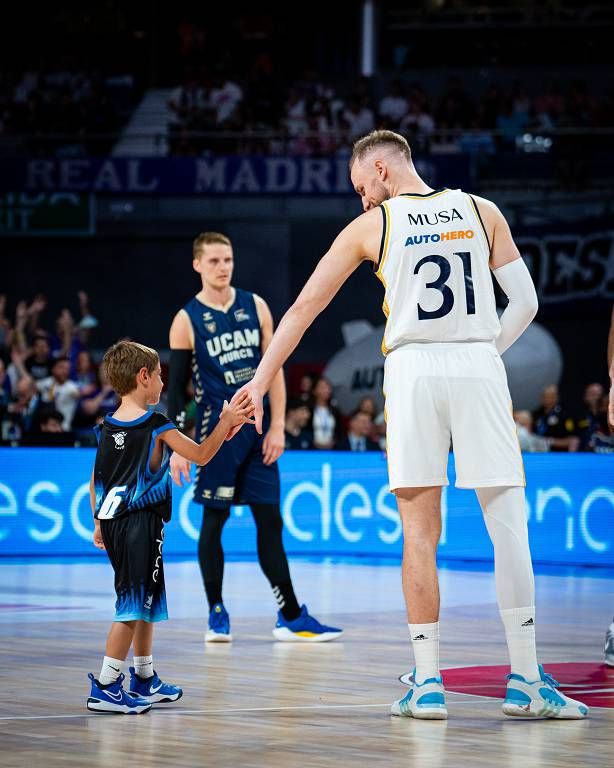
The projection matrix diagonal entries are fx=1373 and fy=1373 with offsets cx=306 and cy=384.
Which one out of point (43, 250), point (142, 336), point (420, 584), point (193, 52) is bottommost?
point (420, 584)

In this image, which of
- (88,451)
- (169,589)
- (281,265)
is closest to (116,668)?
(169,589)

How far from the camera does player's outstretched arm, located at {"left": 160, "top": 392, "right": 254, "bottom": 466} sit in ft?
17.4

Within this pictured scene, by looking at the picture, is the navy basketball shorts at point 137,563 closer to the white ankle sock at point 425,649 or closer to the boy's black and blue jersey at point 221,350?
the white ankle sock at point 425,649

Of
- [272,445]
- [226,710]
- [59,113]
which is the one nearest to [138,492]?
[226,710]

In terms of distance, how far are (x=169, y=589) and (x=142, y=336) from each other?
13.7 metres

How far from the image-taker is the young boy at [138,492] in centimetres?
542

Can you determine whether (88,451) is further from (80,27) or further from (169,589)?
(80,27)

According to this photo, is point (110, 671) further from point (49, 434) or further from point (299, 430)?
point (299, 430)

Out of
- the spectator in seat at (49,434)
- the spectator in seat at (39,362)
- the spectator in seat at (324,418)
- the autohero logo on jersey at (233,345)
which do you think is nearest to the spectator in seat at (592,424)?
the spectator in seat at (324,418)

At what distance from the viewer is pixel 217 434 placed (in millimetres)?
5348

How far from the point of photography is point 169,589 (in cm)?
1008

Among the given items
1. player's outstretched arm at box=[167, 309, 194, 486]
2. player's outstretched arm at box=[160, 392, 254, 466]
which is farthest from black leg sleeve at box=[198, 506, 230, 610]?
player's outstretched arm at box=[160, 392, 254, 466]

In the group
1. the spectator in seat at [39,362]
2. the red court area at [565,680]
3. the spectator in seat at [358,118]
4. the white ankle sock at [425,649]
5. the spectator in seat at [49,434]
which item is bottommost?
the red court area at [565,680]

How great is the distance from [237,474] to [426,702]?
2.89 m
